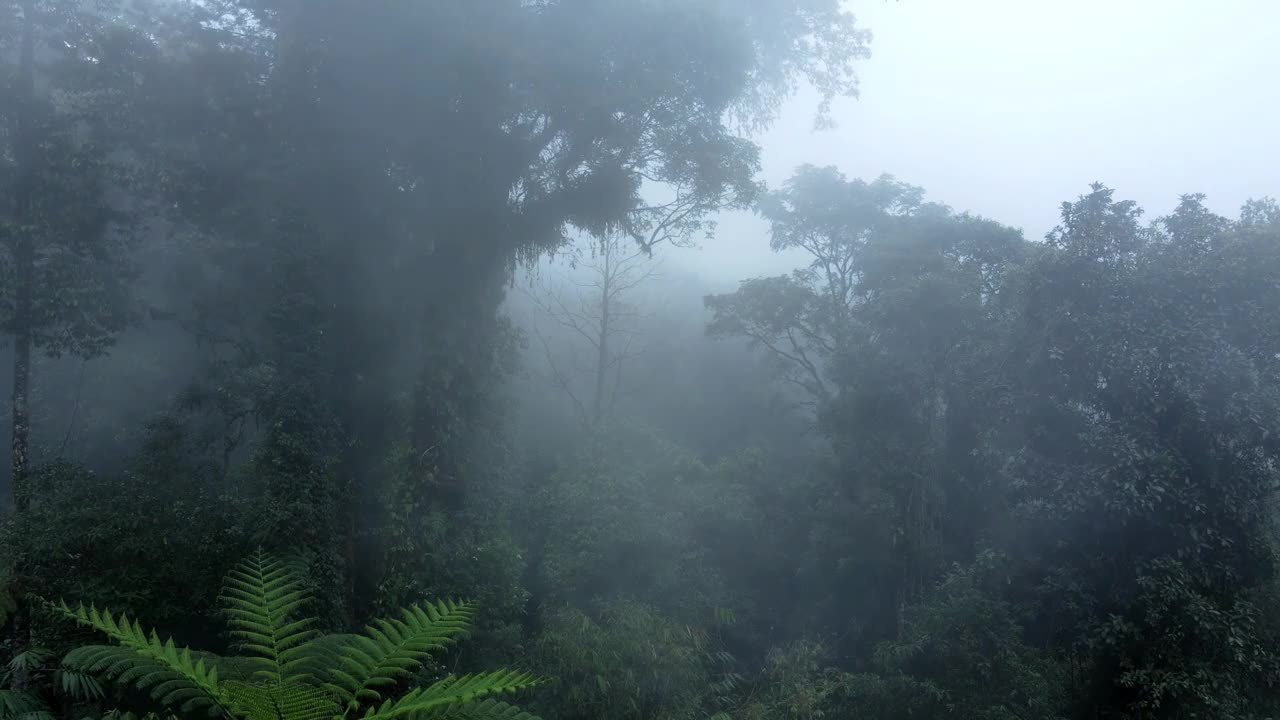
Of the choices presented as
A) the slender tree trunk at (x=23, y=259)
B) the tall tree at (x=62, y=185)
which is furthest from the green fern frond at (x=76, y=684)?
the slender tree trunk at (x=23, y=259)

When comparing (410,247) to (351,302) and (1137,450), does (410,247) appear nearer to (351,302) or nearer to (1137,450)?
(351,302)

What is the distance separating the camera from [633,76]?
38.2 feet

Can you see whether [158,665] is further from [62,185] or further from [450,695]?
[62,185]

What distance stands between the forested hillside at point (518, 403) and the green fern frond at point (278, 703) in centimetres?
10

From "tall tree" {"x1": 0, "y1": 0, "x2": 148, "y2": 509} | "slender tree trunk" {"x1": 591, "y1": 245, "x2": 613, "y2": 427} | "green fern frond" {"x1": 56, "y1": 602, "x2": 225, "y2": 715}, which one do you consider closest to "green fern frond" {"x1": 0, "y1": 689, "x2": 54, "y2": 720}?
"green fern frond" {"x1": 56, "y1": 602, "x2": 225, "y2": 715}

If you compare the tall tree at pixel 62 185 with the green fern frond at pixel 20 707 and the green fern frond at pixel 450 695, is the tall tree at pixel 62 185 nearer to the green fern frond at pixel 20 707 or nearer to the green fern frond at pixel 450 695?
the green fern frond at pixel 20 707

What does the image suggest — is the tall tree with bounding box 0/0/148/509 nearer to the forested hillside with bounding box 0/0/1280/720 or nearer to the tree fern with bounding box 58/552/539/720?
the forested hillside with bounding box 0/0/1280/720

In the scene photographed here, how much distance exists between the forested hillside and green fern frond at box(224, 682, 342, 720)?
0.10 m

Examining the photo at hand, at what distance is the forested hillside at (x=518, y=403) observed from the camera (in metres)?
8.12

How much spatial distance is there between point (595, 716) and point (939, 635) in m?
4.38

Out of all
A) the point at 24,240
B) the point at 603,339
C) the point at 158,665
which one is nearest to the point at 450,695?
the point at 158,665

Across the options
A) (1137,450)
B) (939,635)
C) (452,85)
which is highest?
(452,85)

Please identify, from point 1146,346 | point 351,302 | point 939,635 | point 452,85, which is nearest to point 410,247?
point 351,302

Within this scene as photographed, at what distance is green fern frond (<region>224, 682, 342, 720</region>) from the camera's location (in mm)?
2564
